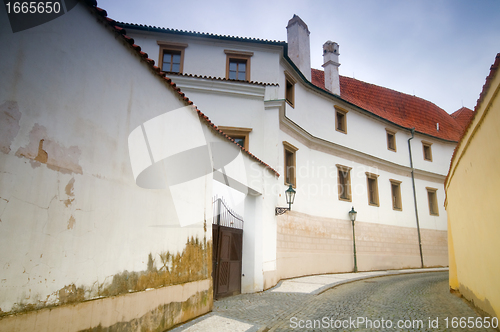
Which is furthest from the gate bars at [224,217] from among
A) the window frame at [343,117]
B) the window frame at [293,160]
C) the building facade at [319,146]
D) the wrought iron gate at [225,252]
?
the window frame at [343,117]

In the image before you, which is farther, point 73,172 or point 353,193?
point 353,193

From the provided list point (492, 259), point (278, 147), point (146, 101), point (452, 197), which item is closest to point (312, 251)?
point (278, 147)

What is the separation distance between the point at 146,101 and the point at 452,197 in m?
8.94

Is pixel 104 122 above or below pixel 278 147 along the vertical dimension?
below

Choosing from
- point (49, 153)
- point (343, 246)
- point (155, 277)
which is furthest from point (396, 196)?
point (49, 153)

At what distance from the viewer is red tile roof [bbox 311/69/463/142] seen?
74.7 ft

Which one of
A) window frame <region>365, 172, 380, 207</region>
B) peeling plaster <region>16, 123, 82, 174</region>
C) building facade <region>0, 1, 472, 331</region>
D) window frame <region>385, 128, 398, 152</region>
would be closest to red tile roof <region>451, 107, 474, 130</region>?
window frame <region>385, 128, 398, 152</region>

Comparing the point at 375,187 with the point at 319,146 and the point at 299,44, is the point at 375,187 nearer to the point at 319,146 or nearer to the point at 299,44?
the point at 319,146

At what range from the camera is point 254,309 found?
25.2 ft

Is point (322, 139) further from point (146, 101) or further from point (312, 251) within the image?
point (146, 101)

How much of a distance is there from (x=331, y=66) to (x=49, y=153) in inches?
776

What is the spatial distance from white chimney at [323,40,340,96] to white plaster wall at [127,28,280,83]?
272 inches

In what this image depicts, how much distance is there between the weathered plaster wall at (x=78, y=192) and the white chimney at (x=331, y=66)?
16.5 m

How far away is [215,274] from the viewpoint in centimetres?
870
